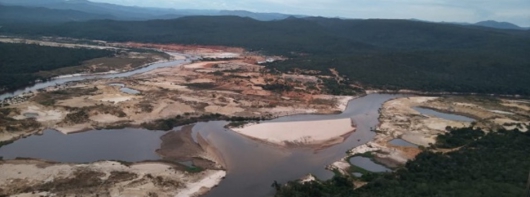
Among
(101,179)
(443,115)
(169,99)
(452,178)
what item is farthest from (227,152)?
(443,115)

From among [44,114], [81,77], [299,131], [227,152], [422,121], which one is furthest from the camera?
[81,77]

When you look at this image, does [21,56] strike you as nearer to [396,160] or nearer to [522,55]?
[396,160]

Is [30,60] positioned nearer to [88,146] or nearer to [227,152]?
[88,146]

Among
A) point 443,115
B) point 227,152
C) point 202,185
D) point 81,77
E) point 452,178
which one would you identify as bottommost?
point 202,185

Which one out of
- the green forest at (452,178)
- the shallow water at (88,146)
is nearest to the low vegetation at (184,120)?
the shallow water at (88,146)

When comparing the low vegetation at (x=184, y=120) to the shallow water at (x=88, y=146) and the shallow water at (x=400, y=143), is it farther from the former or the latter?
the shallow water at (x=400, y=143)

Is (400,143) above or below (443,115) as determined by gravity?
below

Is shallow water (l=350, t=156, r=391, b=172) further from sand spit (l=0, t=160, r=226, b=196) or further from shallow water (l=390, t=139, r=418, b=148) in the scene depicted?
sand spit (l=0, t=160, r=226, b=196)

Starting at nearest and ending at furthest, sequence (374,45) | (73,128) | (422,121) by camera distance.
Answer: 1. (73,128)
2. (422,121)
3. (374,45)
